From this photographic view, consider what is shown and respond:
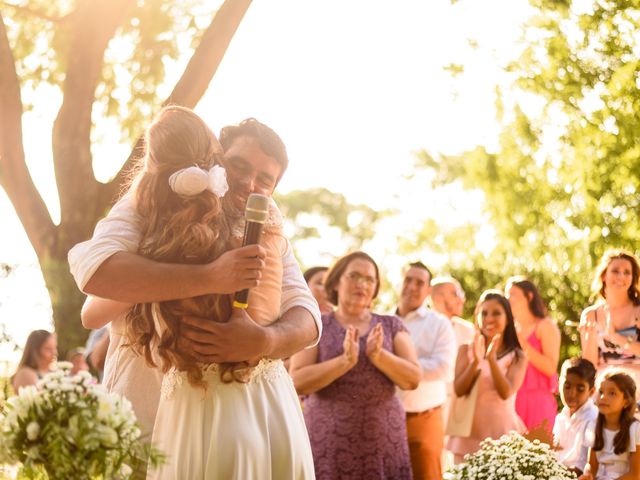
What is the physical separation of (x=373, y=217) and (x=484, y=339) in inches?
1599

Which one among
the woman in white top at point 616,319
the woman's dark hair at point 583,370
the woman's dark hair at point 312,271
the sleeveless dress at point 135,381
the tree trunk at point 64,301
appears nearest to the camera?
the sleeveless dress at point 135,381

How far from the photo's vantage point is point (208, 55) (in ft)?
31.1

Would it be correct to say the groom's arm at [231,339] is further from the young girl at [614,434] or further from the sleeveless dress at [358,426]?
the young girl at [614,434]

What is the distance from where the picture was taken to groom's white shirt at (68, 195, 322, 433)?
3721 mm

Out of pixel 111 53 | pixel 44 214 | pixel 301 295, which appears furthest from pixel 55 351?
pixel 301 295

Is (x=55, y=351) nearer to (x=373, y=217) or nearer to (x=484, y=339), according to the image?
(x=484, y=339)

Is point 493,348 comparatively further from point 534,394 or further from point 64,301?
point 64,301

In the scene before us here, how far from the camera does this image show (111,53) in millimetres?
12703

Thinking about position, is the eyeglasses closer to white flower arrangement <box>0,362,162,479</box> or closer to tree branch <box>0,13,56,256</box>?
tree branch <box>0,13,56,256</box>

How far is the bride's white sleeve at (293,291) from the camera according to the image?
13.9ft

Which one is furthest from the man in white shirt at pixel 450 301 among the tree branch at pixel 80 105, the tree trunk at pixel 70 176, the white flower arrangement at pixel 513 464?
the white flower arrangement at pixel 513 464

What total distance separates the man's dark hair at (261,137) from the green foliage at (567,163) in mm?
10177

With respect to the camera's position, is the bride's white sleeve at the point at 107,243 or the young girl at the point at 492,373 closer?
the bride's white sleeve at the point at 107,243

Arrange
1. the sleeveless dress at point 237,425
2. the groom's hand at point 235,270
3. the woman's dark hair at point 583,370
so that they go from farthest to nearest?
the woman's dark hair at point 583,370
the sleeveless dress at point 237,425
the groom's hand at point 235,270
